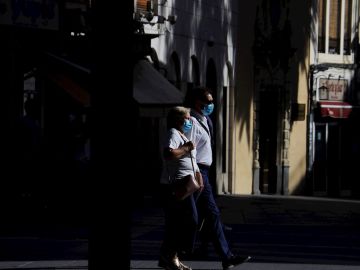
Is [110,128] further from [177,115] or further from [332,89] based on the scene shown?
[332,89]

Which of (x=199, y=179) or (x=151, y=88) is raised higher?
(x=199, y=179)

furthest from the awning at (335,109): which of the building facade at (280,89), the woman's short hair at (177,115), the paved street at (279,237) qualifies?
the woman's short hair at (177,115)

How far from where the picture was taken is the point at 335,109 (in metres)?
42.7

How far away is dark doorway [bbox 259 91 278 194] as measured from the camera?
40.2 metres

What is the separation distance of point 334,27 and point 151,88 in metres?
20.3

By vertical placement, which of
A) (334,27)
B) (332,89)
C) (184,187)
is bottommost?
(332,89)

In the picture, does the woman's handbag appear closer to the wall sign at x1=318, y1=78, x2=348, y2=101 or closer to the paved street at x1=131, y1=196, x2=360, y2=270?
the paved street at x1=131, y1=196, x2=360, y2=270

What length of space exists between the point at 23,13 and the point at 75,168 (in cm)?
269

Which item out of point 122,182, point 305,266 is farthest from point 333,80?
point 122,182

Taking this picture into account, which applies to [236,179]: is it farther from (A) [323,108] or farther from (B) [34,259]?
(B) [34,259]

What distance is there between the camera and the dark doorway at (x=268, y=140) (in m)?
40.2

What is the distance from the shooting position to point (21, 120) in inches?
749

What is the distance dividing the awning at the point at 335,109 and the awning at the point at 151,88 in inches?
650

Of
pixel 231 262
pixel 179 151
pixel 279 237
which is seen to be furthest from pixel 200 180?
pixel 279 237
